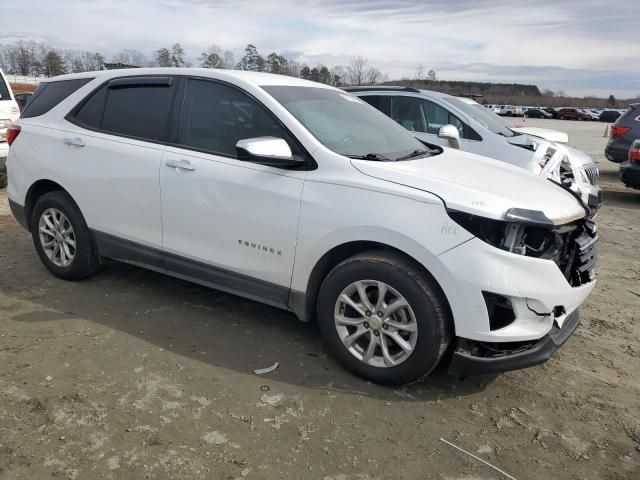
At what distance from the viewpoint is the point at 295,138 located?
3.43 metres

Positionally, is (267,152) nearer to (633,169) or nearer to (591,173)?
(591,173)

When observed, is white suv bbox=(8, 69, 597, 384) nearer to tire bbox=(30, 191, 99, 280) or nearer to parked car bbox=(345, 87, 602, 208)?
tire bbox=(30, 191, 99, 280)

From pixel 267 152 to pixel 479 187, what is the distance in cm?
129

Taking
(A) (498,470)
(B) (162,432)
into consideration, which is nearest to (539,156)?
(A) (498,470)

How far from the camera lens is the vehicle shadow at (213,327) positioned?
3.29 meters

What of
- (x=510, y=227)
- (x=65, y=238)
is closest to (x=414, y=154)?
(x=510, y=227)

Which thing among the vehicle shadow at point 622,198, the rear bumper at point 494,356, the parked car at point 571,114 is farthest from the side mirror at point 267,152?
the parked car at point 571,114

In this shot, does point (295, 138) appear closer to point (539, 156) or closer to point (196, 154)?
point (196, 154)

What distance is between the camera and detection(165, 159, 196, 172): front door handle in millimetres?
3725

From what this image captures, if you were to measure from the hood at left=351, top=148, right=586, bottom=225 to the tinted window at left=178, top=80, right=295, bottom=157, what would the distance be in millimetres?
773

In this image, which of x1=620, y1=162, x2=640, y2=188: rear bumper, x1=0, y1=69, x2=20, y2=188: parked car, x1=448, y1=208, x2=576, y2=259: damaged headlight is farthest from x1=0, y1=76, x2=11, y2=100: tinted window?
x1=620, y1=162, x2=640, y2=188: rear bumper

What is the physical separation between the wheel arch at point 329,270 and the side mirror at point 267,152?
0.62 meters

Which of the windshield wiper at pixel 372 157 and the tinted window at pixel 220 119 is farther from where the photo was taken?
the tinted window at pixel 220 119

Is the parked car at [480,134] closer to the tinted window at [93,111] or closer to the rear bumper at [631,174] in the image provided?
the rear bumper at [631,174]
